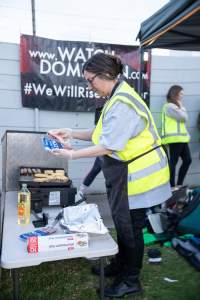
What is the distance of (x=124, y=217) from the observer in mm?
2396

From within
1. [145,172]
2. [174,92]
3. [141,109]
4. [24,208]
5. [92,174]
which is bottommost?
[92,174]

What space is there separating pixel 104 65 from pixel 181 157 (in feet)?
11.6

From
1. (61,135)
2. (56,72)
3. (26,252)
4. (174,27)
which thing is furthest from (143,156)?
(56,72)

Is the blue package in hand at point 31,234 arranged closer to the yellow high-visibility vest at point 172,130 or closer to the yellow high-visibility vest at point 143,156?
the yellow high-visibility vest at point 143,156

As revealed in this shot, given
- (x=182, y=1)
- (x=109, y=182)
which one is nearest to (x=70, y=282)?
(x=109, y=182)

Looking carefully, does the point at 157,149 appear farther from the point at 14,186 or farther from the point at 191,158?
the point at 191,158

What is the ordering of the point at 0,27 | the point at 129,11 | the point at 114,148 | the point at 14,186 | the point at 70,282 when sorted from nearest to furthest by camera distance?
the point at 114,148 < the point at 70,282 < the point at 14,186 < the point at 0,27 < the point at 129,11

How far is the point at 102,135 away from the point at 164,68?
352 centimetres

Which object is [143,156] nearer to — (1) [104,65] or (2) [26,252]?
(1) [104,65]

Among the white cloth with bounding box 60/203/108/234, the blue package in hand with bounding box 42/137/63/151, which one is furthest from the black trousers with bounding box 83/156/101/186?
the white cloth with bounding box 60/203/108/234

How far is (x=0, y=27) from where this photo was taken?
184 inches

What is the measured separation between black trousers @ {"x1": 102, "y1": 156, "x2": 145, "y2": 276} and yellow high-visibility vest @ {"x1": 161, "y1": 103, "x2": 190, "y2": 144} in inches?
113

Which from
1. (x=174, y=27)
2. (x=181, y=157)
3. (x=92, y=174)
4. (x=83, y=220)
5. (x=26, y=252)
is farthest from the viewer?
(x=181, y=157)

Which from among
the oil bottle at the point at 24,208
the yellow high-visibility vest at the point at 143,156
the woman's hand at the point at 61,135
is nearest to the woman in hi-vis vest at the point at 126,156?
the yellow high-visibility vest at the point at 143,156
